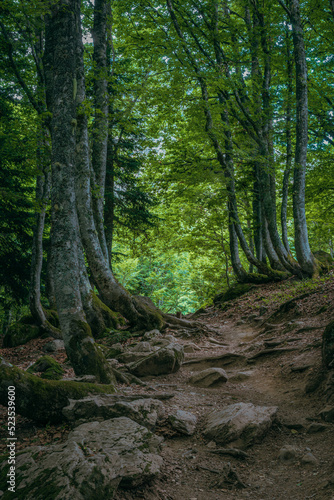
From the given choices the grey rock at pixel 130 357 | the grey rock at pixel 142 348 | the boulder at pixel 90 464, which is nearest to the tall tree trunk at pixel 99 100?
the grey rock at pixel 142 348

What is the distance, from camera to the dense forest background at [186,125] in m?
10.2

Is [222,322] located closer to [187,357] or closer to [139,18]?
[187,357]

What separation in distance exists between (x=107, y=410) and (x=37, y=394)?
84 centimetres

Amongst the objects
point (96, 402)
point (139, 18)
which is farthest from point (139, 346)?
point (139, 18)

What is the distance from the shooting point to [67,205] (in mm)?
4961

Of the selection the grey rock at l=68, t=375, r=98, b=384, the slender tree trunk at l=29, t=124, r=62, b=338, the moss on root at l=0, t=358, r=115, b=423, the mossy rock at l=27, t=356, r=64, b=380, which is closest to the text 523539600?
the moss on root at l=0, t=358, r=115, b=423

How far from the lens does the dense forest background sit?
1023 cm

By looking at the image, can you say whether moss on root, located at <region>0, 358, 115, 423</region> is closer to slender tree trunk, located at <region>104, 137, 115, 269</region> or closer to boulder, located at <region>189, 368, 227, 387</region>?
boulder, located at <region>189, 368, 227, 387</region>

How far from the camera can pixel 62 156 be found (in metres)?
5.06

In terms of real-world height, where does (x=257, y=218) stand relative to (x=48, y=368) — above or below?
above

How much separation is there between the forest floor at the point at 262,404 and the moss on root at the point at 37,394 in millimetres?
171

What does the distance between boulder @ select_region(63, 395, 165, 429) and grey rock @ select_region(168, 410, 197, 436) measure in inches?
9.5

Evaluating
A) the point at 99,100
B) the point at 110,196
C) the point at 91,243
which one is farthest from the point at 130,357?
the point at 110,196

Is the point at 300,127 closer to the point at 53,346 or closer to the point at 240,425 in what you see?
the point at 240,425
